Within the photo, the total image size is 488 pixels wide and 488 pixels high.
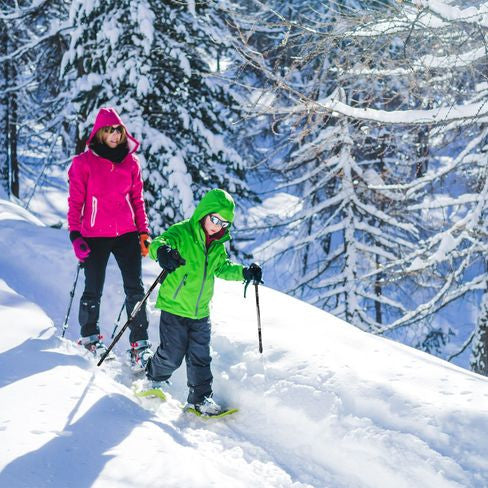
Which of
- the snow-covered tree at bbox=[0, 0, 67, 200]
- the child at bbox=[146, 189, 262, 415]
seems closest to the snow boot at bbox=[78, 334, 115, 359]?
the child at bbox=[146, 189, 262, 415]

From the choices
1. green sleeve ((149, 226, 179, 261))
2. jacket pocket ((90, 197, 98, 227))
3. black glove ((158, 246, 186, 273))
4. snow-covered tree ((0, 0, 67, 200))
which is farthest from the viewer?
snow-covered tree ((0, 0, 67, 200))

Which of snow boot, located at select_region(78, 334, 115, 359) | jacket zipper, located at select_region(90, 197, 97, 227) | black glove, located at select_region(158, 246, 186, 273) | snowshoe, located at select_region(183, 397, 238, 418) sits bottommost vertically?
snowshoe, located at select_region(183, 397, 238, 418)

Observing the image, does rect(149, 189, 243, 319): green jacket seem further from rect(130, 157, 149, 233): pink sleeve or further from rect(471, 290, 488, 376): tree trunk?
rect(471, 290, 488, 376): tree trunk

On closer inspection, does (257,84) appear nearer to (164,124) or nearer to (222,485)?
(164,124)

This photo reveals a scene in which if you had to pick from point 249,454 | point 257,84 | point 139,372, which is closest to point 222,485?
point 249,454

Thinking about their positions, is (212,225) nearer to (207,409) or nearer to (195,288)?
(195,288)

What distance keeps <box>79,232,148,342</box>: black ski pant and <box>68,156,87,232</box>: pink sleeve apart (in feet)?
0.81

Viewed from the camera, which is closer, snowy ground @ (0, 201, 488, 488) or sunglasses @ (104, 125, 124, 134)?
snowy ground @ (0, 201, 488, 488)

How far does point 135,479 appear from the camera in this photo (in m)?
3.28

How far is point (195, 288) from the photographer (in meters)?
4.95

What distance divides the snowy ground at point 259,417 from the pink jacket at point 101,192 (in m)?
1.19

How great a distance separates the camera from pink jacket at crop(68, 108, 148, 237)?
17.8ft

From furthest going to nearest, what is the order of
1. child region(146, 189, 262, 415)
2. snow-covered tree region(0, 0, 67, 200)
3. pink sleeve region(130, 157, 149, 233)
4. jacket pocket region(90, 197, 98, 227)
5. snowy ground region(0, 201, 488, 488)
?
snow-covered tree region(0, 0, 67, 200) < pink sleeve region(130, 157, 149, 233) < jacket pocket region(90, 197, 98, 227) < child region(146, 189, 262, 415) < snowy ground region(0, 201, 488, 488)

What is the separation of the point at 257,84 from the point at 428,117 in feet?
50.5
